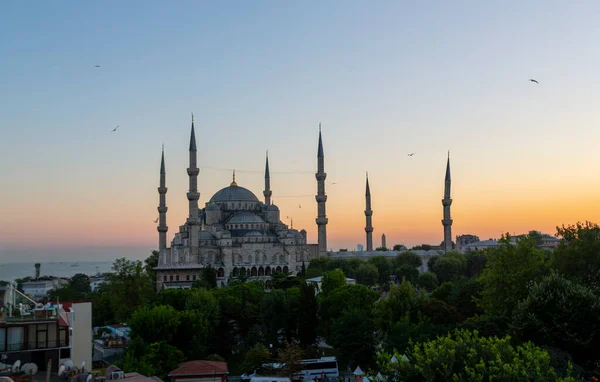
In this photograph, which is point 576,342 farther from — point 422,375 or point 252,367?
point 252,367

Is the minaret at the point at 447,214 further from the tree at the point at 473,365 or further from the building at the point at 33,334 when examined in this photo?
the building at the point at 33,334

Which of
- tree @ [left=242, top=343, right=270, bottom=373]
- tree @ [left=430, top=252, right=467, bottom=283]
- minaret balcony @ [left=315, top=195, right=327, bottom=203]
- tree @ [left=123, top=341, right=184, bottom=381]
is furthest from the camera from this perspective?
minaret balcony @ [left=315, top=195, right=327, bottom=203]

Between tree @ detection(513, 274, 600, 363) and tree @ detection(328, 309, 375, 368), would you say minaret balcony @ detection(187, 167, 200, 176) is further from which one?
tree @ detection(513, 274, 600, 363)

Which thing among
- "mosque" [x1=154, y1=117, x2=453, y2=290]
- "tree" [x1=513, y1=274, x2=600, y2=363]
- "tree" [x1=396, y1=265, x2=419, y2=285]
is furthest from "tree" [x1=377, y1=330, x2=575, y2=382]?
"tree" [x1=396, y1=265, x2=419, y2=285]

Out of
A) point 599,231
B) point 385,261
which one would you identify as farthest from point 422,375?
point 385,261

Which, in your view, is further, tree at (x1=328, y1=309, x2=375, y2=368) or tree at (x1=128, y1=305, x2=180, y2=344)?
tree at (x1=128, y1=305, x2=180, y2=344)

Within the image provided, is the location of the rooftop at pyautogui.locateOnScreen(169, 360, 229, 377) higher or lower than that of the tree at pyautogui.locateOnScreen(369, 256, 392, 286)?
lower

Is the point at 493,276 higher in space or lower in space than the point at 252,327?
higher

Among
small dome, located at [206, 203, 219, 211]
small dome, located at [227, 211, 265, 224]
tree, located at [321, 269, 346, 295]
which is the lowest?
tree, located at [321, 269, 346, 295]
